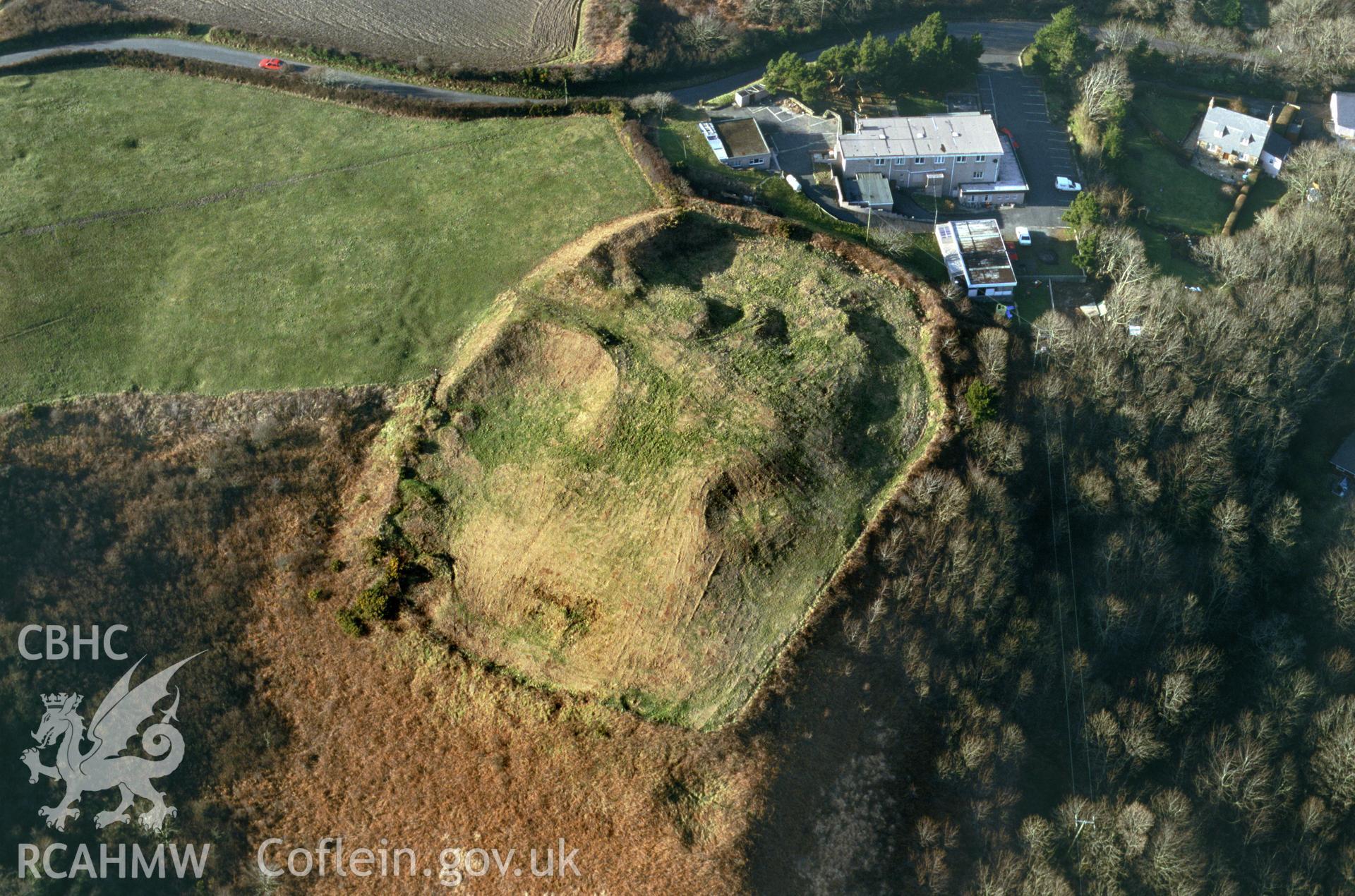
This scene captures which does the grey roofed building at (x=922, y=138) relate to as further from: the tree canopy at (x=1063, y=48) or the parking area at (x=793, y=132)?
the tree canopy at (x=1063, y=48)

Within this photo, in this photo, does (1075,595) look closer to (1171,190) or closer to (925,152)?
(925,152)

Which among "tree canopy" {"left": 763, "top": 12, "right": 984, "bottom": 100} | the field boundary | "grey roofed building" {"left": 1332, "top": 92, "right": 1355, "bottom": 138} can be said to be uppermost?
the field boundary

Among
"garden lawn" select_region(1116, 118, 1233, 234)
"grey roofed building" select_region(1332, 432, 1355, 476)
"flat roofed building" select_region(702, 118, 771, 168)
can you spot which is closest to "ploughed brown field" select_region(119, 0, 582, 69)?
"flat roofed building" select_region(702, 118, 771, 168)

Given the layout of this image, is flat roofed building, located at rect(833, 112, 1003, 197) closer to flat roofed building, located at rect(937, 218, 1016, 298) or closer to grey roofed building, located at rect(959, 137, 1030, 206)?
grey roofed building, located at rect(959, 137, 1030, 206)

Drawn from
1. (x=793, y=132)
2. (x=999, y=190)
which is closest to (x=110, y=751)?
(x=793, y=132)

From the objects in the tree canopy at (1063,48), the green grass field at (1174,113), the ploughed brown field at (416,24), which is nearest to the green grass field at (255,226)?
the ploughed brown field at (416,24)

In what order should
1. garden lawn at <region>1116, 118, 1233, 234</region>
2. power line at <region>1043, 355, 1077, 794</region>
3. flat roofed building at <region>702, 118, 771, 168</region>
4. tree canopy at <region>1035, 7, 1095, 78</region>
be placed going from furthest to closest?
tree canopy at <region>1035, 7, 1095, 78</region> → garden lawn at <region>1116, 118, 1233, 234</region> → flat roofed building at <region>702, 118, 771, 168</region> → power line at <region>1043, 355, 1077, 794</region>

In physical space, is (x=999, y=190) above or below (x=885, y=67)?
below
